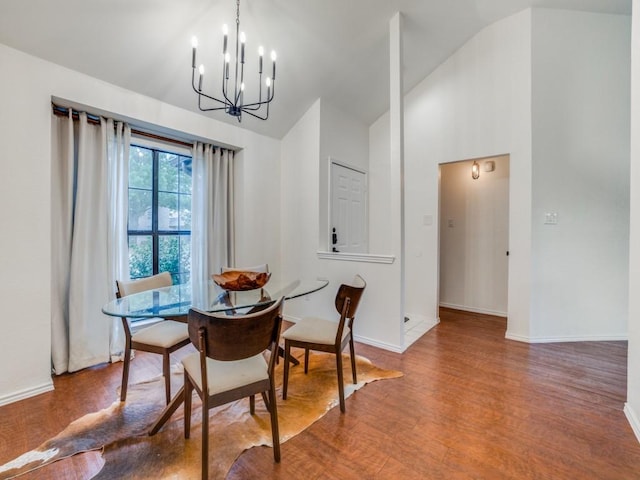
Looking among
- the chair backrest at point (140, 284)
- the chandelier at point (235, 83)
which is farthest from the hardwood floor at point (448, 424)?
the chandelier at point (235, 83)

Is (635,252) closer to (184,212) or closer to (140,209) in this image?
(184,212)

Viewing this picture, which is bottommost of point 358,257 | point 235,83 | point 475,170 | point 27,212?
point 358,257

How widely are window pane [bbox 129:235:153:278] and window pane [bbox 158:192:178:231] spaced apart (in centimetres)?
21

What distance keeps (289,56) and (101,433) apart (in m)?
3.39

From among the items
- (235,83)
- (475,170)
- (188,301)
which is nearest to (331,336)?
(188,301)

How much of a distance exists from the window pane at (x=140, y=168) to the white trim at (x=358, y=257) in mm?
2059

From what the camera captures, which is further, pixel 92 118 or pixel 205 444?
pixel 92 118

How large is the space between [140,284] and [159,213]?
1202 mm

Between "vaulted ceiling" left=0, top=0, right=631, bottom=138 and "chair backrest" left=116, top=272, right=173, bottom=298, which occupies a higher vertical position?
"vaulted ceiling" left=0, top=0, right=631, bottom=138

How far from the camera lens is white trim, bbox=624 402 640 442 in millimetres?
1723

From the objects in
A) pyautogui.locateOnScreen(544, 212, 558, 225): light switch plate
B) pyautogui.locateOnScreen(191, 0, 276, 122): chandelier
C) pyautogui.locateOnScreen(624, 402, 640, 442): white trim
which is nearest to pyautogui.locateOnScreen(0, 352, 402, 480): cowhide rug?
pyautogui.locateOnScreen(624, 402, 640, 442): white trim

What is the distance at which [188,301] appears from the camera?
195cm

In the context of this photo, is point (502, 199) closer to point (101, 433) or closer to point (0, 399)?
point (101, 433)

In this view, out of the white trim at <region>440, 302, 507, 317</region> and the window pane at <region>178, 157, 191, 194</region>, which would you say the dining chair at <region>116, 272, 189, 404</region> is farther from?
the white trim at <region>440, 302, 507, 317</region>
